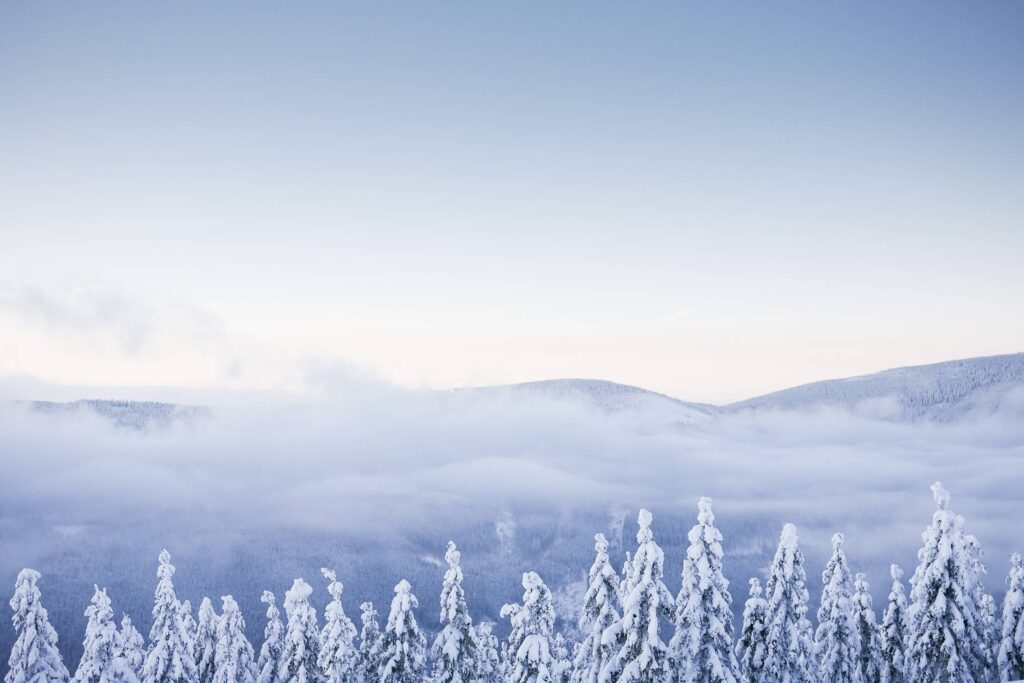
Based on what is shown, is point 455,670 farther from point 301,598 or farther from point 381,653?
point 301,598

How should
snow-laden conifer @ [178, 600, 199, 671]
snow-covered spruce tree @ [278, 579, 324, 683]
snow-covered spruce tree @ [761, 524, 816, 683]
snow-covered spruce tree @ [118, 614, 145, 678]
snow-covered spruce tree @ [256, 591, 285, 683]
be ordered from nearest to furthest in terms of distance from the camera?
snow-covered spruce tree @ [761, 524, 816, 683] → snow-covered spruce tree @ [118, 614, 145, 678] → snow-covered spruce tree @ [278, 579, 324, 683] → snow-covered spruce tree @ [256, 591, 285, 683] → snow-laden conifer @ [178, 600, 199, 671]

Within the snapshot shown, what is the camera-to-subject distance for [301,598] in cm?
2942

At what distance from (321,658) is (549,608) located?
12.0 meters

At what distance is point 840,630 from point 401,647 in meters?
20.8

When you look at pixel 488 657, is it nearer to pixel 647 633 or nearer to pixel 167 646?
pixel 167 646

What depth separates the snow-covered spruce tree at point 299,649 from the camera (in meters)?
29.9

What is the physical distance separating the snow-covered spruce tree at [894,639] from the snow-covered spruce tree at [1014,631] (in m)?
4.02

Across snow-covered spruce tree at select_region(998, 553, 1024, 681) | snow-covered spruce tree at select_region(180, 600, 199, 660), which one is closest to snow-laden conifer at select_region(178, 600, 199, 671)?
snow-covered spruce tree at select_region(180, 600, 199, 660)

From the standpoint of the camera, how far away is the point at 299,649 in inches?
1180

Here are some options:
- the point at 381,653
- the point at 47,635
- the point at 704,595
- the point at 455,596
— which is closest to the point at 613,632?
the point at 704,595

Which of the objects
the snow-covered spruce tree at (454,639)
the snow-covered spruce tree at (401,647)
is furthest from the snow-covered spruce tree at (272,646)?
the snow-covered spruce tree at (454,639)

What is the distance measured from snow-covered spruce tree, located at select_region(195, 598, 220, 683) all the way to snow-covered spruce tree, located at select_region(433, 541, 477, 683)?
48.8ft

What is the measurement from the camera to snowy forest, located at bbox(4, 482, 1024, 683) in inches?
763

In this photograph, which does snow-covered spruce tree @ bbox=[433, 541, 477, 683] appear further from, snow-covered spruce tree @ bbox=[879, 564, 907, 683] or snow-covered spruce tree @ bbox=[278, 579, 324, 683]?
snow-covered spruce tree @ bbox=[879, 564, 907, 683]
